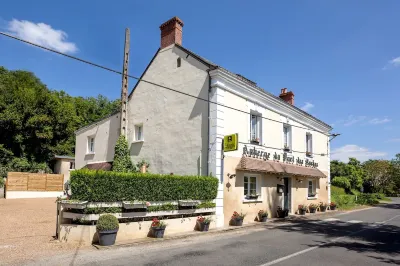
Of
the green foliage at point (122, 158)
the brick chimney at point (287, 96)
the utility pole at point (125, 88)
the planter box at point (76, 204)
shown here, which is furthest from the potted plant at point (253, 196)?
the brick chimney at point (287, 96)

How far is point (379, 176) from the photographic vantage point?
53.9 m

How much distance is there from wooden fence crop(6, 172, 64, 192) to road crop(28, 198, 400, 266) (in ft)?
58.6

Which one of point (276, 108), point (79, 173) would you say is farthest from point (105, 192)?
point (276, 108)

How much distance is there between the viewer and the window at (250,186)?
605 inches

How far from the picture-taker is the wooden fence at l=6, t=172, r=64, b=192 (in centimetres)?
2264

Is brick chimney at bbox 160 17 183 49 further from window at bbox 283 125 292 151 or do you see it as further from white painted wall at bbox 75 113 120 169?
window at bbox 283 125 292 151

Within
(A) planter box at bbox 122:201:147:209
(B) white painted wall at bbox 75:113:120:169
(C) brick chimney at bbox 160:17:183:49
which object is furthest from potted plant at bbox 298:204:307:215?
(C) brick chimney at bbox 160:17:183:49

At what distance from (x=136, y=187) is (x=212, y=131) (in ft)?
14.8

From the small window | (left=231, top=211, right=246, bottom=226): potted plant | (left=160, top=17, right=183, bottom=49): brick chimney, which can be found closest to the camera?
(left=231, top=211, right=246, bottom=226): potted plant

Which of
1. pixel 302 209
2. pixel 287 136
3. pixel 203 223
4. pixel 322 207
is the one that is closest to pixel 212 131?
pixel 203 223

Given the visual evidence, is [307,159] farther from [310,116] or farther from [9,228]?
[9,228]

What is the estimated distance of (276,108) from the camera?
18.0 m

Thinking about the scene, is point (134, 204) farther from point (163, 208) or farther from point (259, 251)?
point (259, 251)

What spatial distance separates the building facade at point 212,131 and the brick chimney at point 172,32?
5 cm
